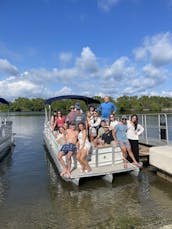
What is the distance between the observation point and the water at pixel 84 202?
4.45 m

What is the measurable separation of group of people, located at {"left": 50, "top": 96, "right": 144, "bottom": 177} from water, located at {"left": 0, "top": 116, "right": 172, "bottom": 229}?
1.98 ft

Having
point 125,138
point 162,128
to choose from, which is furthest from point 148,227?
point 162,128

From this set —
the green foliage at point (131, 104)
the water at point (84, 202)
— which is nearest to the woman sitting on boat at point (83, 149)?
the water at point (84, 202)

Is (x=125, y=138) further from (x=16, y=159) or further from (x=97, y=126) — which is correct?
(x=16, y=159)

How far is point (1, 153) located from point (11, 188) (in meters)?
4.45

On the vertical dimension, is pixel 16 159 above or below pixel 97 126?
below

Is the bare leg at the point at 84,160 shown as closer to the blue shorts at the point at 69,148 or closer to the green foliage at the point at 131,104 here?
the blue shorts at the point at 69,148

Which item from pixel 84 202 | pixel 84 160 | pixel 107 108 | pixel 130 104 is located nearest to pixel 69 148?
pixel 84 160

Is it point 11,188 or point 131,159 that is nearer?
point 11,188

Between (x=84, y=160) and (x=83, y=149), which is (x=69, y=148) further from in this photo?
(x=84, y=160)

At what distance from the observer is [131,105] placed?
8506 centimetres

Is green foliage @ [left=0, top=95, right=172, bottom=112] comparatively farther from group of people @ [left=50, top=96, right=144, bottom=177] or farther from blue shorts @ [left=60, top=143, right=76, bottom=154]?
blue shorts @ [left=60, top=143, right=76, bottom=154]

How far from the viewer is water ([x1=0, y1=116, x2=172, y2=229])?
14.6 ft

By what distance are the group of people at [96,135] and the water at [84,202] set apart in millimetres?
604
